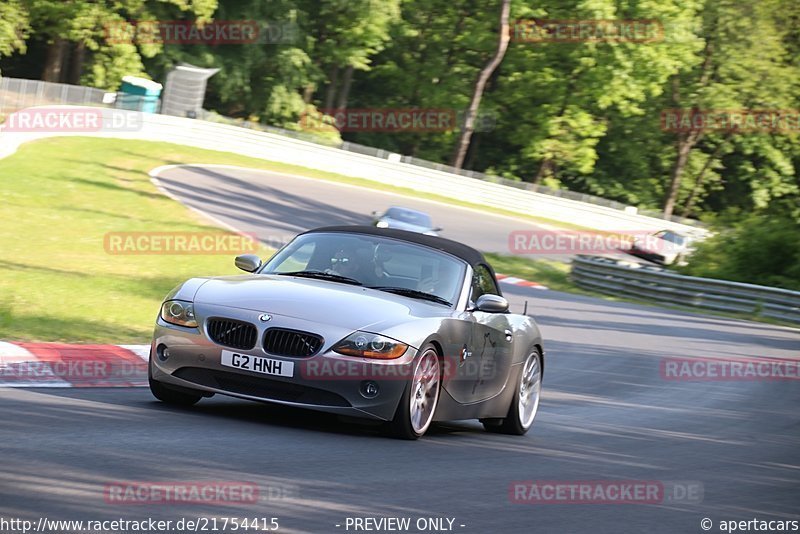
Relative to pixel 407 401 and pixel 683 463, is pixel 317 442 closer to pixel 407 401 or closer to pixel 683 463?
pixel 407 401

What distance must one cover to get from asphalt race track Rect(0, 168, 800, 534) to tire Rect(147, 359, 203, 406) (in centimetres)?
8

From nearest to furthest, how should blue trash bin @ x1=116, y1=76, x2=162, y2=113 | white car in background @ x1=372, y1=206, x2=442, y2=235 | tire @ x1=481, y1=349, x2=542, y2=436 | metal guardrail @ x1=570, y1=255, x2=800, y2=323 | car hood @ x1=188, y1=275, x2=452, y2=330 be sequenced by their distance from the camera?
car hood @ x1=188, y1=275, x2=452, y2=330 → tire @ x1=481, y1=349, x2=542, y2=436 → metal guardrail @ x1=570, y1=255, x2=800, y2=323 → white car in background @ x1=372, y1=206, x2=442, y2=235 → blue trash bin @ x1=116, y1=76, x2=162, y2=113

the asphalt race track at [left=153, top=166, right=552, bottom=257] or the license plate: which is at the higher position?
the license plate

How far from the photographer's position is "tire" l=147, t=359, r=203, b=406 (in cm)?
798

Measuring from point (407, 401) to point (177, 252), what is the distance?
13724 mm

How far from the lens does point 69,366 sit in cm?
933

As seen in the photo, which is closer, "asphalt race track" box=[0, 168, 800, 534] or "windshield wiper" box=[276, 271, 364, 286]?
"asphalt race track" box=[0, 168, 800, 534]

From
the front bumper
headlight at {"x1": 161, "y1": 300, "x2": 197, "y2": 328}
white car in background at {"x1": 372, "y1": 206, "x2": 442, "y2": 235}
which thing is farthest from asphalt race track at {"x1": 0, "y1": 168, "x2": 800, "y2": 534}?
white car in background at {"x1": 372, "y1": 206, "x2": 442, "y2": 235}

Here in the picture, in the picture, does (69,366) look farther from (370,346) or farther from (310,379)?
(370,346)

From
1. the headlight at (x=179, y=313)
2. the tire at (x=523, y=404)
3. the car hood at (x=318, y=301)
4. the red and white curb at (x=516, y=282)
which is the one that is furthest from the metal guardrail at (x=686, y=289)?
the headlight at (x=179, y=313)

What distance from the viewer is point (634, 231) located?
51438 mm

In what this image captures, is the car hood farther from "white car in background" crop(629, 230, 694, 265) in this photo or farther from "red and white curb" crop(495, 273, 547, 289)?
"white car in background" crop(629, 230, 694, 265)

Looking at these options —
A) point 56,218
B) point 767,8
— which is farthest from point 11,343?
point 767,8

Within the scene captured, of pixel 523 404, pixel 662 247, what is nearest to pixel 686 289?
pixel 662 247
